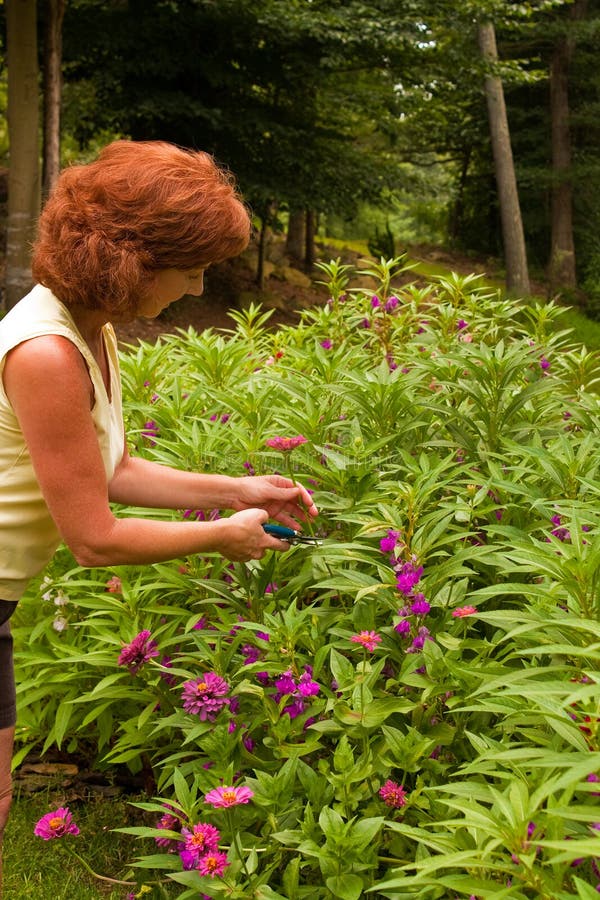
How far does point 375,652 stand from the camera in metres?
2.30

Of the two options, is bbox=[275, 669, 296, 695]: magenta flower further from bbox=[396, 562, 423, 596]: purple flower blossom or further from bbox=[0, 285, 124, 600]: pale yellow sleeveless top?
bbox=[0, 285, 124, 600]: pale yellow sleeveless top

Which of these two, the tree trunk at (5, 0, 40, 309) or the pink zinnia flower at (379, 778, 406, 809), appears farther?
the tree trunk at (5, 0, 40, 309)

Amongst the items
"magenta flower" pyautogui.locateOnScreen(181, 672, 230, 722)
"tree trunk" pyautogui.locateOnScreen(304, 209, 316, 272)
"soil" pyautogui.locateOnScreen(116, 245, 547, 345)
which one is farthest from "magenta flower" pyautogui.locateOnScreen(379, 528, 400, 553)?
"tree trunk" pyautogui.locateOnScreen(304, 209, 316, 272)

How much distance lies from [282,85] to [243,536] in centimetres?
1255

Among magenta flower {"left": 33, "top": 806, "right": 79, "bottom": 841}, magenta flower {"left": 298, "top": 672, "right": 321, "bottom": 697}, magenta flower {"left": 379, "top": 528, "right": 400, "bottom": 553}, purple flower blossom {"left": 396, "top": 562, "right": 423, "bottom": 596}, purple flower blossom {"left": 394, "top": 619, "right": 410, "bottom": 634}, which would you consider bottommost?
magenta flower {"left": 33, "top": 806, "right": 79, "bottom": 841}

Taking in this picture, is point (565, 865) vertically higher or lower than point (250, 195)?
higher

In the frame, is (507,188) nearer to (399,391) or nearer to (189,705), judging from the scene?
(399,391)

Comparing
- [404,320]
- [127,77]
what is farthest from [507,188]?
[404,320]

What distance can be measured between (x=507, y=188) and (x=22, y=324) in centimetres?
1470

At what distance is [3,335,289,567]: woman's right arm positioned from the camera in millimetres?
1912

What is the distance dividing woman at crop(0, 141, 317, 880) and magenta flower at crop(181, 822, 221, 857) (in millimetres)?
579

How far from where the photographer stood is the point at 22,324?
195 cm

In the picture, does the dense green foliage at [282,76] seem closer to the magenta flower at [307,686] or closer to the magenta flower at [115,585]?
the magenta flower at [115,585]

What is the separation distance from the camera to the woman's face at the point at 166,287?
7.09ft
